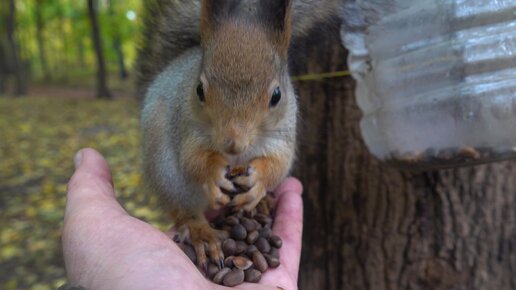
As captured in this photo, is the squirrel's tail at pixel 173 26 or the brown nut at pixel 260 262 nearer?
the brown nut at pixel 260 262

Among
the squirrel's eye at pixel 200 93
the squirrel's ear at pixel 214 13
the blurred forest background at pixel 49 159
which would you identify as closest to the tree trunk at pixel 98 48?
the blurred forest background at pixel 49 159

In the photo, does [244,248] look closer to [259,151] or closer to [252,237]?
[252,237]

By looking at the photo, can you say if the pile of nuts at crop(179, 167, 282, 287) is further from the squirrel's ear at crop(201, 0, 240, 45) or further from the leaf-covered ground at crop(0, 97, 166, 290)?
the leaf-covered ground at crop(0, 97, 166, 290)

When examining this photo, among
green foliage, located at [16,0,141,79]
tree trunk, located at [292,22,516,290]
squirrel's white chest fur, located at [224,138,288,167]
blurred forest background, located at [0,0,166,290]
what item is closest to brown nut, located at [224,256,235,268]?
squirrel's white chest fur, located at [224,138,288,167]

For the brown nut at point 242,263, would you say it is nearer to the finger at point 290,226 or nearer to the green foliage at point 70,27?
the finger at point 290,226

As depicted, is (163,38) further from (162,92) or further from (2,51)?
(2,51)

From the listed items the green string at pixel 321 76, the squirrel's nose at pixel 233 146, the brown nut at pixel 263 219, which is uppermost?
the green string at pixel 321 76

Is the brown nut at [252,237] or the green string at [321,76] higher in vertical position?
the green string at [321,76]

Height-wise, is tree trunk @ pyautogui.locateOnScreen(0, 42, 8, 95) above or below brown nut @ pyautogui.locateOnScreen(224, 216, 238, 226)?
below
